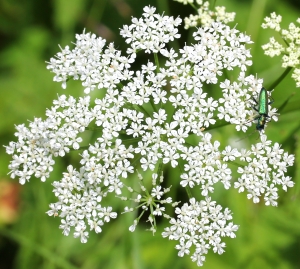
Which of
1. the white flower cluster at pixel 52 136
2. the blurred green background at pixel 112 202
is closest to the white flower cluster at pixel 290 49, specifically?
the blurred green background at pixel 112 202

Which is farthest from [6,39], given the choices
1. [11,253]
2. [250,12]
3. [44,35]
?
[250,12]

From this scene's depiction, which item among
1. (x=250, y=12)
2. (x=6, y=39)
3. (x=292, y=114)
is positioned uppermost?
(x=250, y=12)

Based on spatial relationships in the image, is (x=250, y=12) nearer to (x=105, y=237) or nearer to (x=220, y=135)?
(x=220, y=135)

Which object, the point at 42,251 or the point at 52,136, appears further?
the point at 42,251

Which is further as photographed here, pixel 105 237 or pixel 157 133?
pixel 105 237

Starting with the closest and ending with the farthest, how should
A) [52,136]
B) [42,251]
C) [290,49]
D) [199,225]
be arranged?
[199,225] < [52,136] < [290,49] < [42,251]

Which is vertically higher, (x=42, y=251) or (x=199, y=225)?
(x=199, y=225)

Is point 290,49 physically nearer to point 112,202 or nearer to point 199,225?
point 199,225

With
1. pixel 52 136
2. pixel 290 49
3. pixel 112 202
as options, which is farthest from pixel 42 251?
pixel 290 49

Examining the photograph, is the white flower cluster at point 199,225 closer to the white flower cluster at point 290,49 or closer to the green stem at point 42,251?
the white flower cluster at point 290,49
